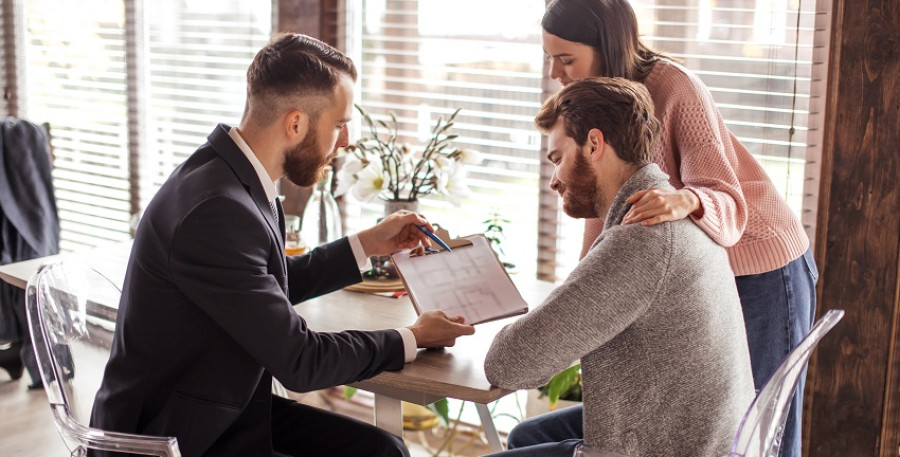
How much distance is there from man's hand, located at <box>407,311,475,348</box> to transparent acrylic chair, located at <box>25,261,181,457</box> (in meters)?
0.48

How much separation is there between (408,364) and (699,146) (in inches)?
29.0

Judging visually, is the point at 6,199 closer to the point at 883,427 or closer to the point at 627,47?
the point at 627,47

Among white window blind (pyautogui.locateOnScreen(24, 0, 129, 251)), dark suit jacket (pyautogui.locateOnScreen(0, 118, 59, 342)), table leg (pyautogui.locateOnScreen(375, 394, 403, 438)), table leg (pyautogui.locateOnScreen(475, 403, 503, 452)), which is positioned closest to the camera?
table leg (pyautogui.locateOnScreen(375, 394, 403, 438))

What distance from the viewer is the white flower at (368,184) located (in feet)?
8.26

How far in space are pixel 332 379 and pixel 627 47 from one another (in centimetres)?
95

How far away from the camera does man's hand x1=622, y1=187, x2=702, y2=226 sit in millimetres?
1570

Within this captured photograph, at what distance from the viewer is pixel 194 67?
378 cm

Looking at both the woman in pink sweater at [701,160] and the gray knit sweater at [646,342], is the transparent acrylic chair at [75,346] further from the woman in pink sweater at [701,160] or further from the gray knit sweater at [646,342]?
the woman in pink sweater at [701,160]

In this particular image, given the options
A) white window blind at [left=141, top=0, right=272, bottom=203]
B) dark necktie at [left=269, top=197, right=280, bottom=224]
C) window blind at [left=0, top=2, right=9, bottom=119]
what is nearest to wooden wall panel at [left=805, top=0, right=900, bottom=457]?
dark necktie at [left=269, top=197, right=280, bottom=224]

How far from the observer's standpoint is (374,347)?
5.69 feet

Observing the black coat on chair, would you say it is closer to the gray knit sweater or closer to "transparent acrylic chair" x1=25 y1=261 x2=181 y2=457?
"transparent acrylic chair" x1=25 y1=261 x2=181 y2=457

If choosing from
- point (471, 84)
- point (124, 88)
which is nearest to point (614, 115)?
point (471, 84)

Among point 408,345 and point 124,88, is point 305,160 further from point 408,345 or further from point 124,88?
point 124,88

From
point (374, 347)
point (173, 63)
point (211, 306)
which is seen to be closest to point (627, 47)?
point (374, 347)
